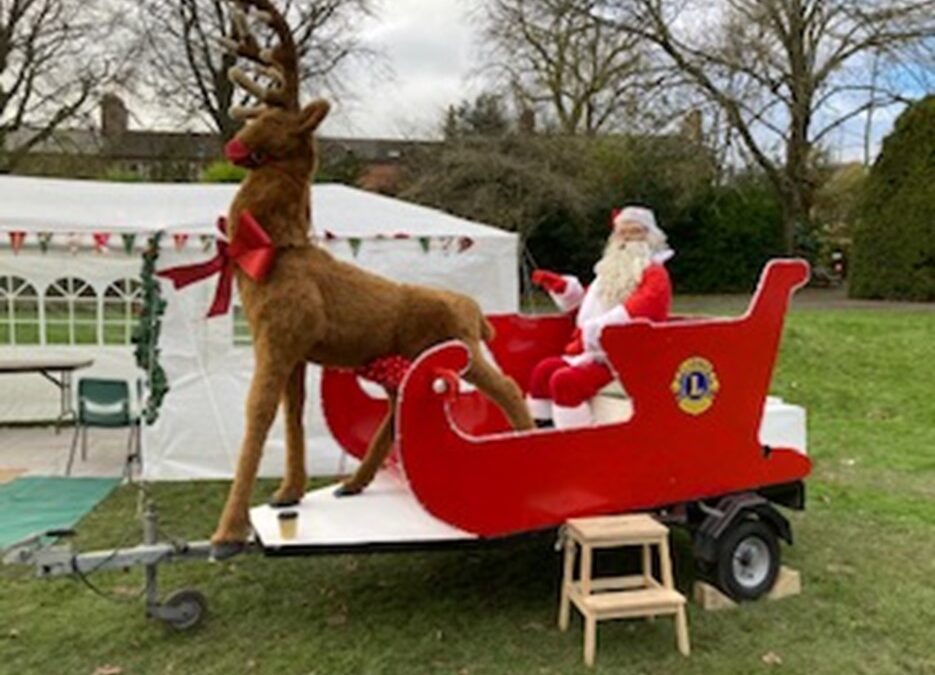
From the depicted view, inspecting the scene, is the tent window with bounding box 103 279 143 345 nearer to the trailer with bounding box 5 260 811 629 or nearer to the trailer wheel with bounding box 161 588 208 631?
the trailer with bounding box 5 260 811 629

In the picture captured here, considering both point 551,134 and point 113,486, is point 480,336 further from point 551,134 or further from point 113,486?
point 551,134

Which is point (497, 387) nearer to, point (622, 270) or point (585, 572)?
point (585, 572)

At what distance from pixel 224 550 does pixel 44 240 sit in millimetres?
4282

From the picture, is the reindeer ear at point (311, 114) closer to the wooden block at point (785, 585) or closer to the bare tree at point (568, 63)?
the wooden block at point (785, 585)

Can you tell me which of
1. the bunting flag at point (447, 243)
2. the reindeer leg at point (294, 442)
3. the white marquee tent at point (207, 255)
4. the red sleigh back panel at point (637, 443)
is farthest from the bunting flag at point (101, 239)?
the red sleigh back panel at point (637, 443)

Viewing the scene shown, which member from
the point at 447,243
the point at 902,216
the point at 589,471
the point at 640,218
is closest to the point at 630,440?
the point at 589,471

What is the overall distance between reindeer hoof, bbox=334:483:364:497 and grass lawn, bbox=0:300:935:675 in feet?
1.68

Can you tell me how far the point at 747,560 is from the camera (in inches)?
167

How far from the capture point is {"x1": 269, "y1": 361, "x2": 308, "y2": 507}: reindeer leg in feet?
13.3

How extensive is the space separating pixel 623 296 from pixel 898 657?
→ 6.86ft

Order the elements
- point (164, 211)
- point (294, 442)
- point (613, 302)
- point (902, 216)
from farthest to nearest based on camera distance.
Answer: point (902, 216), point (164, 211), point (613, 302), point (294, 442)

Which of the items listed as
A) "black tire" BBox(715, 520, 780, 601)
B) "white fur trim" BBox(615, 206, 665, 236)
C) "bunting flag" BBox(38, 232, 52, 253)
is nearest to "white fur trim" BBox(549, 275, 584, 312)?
"white fur trim" BBox(615, 206, 665, 236)

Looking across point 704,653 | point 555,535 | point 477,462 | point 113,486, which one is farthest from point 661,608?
point 113,486

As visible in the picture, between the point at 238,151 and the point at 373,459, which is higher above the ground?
the point at 238,151
